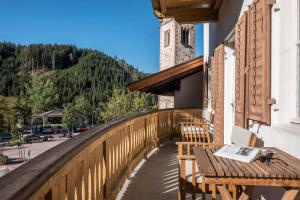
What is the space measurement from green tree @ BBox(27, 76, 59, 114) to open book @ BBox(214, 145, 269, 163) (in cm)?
6994

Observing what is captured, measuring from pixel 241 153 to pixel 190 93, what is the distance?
11.1 m

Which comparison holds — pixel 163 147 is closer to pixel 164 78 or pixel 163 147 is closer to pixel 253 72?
pixel 164 78

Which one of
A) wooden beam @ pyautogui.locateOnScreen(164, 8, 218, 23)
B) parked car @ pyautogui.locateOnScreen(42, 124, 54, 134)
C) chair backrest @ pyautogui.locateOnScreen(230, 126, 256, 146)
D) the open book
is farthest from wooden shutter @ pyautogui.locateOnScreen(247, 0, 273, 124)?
parked car @ pyautogui.locateOnScreen(42, 124, 54, 134)

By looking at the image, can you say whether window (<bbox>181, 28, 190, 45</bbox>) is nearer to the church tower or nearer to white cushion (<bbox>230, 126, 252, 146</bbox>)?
the church tower

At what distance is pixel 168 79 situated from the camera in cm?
1146

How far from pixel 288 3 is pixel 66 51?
148143mm

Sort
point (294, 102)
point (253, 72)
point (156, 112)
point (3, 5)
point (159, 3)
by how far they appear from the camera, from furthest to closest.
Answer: point (3, 5) < point (156, 112) < point (159, 3) < point (253, 72) < point (294, 102)

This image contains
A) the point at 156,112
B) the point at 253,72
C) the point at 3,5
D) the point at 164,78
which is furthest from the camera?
the point at 3,5

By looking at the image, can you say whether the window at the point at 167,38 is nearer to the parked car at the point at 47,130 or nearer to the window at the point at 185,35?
the window at the point at 185,35

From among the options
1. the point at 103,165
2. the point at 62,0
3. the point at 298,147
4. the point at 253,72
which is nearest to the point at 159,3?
the point at 253,72

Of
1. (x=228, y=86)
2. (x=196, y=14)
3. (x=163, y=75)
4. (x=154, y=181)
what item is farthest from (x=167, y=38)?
(x=154, y=181)

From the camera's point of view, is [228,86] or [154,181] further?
[228,86]

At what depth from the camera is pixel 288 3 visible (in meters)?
2.88

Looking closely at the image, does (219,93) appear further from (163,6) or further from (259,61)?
(259,61)
